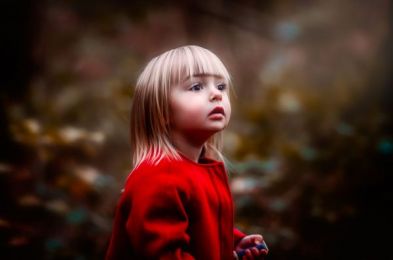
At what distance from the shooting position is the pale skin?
1935 millimetres

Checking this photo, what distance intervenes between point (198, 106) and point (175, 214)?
37 cm

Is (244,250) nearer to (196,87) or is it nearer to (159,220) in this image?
(159,220)

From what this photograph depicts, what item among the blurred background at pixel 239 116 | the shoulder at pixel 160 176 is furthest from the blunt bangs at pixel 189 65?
the blurred background at pixel 239 116

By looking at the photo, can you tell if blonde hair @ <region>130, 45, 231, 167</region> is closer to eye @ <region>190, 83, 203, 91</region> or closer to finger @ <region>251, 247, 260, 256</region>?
eye @ <region>190, 83, 203, 91</region>

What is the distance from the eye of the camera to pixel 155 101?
1960 millimetres

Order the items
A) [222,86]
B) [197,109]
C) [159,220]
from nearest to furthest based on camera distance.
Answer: [159,220] → [197,109] → [222,86]

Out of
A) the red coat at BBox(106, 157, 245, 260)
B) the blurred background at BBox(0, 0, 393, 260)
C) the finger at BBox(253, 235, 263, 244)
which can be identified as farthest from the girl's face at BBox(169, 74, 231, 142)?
the blurred background at BBox(0, 0, 393, 260)

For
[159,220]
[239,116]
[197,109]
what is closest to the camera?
[159,220]

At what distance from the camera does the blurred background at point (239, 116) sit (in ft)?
12.0

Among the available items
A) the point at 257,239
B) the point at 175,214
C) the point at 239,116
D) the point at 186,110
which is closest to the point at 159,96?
the point at 186,110

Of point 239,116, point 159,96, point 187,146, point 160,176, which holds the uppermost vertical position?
point 239,116

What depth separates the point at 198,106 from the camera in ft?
6.34

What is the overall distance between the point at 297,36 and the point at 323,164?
2221 millimetres

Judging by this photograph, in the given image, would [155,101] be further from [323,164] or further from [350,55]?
[350,55]
